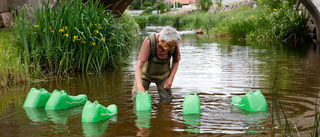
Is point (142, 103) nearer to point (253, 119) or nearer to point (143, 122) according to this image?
point (143, 122)

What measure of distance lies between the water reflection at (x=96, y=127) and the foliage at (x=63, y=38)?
3537 millimetres

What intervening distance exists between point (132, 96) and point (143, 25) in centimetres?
2999

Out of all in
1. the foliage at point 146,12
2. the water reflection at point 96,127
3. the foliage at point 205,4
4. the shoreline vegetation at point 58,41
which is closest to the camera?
the water reflection at point 96,127

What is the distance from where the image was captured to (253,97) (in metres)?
4.89

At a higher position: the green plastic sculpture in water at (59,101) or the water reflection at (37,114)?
the green plastic sculpture in water at (59,101)

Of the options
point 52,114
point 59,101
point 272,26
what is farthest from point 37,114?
point 272,26

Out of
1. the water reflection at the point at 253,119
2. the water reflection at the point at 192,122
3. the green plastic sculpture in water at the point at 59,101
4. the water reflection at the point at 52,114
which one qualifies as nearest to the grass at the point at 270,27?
the water reflection at the point at 253,119

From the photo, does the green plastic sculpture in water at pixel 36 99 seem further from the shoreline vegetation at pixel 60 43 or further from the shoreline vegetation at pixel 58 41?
the shoreline vegetation at pixel 58 41

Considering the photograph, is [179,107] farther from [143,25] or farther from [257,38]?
[143,25]

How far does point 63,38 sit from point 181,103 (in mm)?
3459

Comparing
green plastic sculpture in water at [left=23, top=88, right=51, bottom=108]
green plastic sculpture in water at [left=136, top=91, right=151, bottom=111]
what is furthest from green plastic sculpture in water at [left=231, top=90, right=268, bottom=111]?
green plastic sculpture in water at [left=23, top=88, right=51, bottom=108]

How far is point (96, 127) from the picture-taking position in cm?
425

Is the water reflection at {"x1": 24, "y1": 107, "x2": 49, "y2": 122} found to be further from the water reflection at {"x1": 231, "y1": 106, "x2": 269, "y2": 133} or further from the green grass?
the water reflection at {"x1": 231, "y1": 106, "x2": 269, "y2": 133}

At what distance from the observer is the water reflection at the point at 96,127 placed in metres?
4.01
